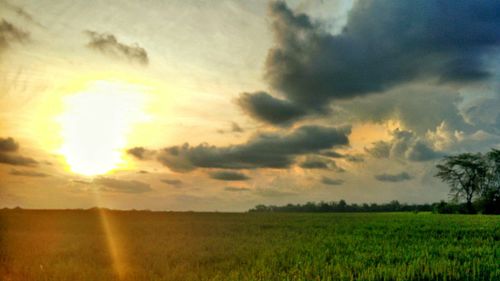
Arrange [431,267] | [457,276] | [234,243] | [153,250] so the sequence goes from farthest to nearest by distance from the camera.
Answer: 1. [234,243]
2. [153,250]
3. [431,267]
4. [457,276]

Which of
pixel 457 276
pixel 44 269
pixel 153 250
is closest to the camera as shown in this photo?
pixel 457 276

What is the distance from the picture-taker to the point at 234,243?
17.8 metres

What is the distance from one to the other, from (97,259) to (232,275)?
20.4 ft

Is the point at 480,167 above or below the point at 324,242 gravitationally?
above

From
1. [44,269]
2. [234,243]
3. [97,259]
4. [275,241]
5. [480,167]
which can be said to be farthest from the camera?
[480,167]

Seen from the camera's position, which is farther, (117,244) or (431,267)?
(117,244)

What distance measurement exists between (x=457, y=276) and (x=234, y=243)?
31.5 ft

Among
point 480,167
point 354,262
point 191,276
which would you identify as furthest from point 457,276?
point 480,167

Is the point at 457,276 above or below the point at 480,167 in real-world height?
below

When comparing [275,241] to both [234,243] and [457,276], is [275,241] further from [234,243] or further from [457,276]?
[457,276]

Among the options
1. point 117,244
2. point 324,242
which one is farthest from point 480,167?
point 117,244

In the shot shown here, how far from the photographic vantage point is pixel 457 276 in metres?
10.4

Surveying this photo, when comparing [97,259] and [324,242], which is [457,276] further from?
[97,259]

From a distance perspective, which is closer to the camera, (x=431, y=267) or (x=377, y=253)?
(x=431, y=267)
